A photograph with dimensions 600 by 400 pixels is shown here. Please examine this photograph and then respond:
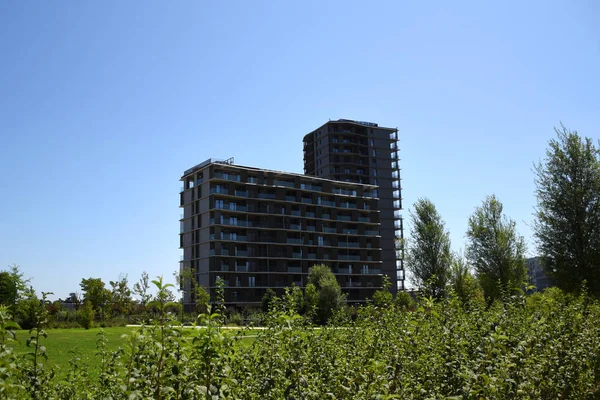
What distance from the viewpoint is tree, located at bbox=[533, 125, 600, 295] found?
18.0 meters

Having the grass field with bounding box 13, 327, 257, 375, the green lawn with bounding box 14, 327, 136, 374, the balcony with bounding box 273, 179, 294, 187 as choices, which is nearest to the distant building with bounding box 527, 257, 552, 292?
the grass field with bounding box 13, 327, 257, 375

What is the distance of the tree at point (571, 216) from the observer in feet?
59.0

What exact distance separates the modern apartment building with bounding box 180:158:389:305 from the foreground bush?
56.4 m

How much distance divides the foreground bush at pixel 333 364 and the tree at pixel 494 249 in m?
27.4

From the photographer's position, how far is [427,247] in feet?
158

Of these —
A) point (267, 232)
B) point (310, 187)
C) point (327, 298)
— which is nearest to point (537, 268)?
point (327, 298)

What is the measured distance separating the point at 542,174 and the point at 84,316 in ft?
131

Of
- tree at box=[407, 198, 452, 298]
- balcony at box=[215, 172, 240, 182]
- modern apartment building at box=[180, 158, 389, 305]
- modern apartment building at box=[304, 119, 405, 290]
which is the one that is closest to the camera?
tree at box=[407, 198, 452, 298]

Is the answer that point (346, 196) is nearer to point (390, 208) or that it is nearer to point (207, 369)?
point (390, 208)

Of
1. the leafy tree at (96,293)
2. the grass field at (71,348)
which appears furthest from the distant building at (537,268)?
the leafy tree at (96,293)

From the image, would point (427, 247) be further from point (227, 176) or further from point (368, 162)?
point (368, 162)

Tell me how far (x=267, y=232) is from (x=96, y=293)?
26060mm

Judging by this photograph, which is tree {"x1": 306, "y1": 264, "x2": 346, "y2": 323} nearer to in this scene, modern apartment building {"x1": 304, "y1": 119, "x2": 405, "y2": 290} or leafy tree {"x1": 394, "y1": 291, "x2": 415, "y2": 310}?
leafy tree {"x1": 394, "y1": 291, "x2": 415, "y2": 310}

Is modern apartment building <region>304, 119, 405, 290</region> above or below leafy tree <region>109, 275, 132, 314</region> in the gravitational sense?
above
